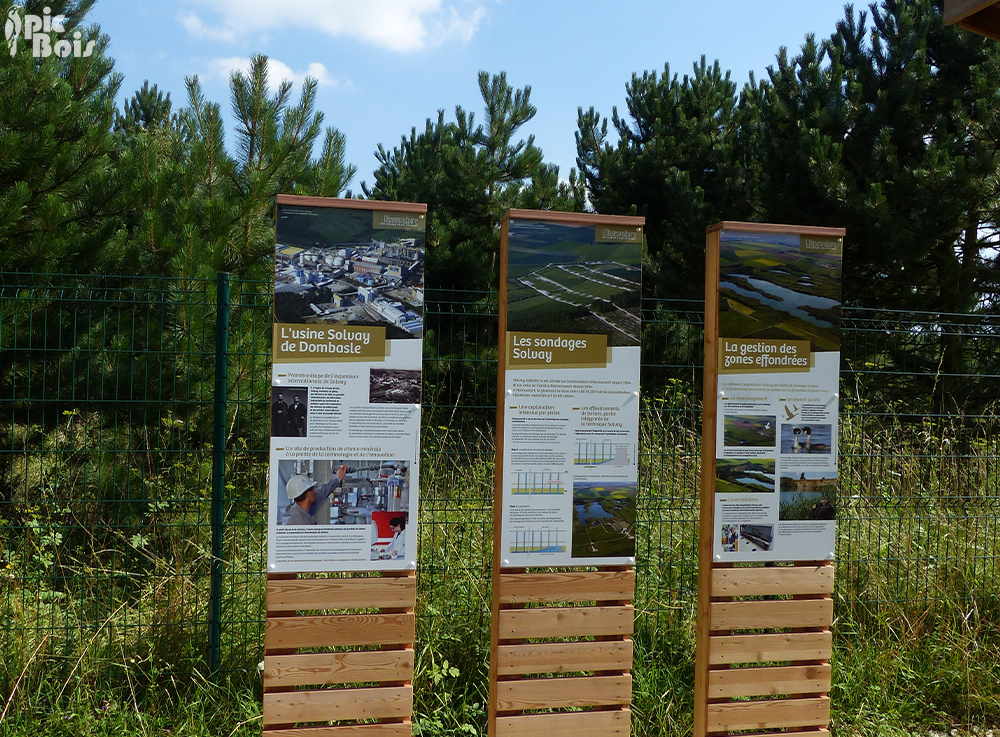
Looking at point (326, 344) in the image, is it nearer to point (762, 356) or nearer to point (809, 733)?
point (762, 356)

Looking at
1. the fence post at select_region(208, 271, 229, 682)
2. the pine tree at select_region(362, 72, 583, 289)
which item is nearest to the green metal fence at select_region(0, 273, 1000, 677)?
the fence post at select_region(208, 271, 229, 682)

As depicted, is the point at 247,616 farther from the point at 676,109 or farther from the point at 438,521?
the point at 676,109

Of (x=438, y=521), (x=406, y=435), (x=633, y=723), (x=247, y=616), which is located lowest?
(x=633, y=723)

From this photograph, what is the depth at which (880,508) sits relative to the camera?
470cm

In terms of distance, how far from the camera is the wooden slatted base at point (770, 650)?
343 cm

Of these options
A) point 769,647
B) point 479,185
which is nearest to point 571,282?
point 769,647

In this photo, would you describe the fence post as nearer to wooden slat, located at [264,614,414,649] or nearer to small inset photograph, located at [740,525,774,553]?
wooden slat, located at [264,614,414,649]

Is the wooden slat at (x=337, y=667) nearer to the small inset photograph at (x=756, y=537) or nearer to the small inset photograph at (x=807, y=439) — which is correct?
the small inset photograph at (x=756, y=537)

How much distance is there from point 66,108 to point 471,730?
508 cm

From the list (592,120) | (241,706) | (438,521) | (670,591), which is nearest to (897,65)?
(592,120)

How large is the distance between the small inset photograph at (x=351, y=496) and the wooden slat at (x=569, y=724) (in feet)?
2.86

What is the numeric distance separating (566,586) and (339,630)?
984 millimetres

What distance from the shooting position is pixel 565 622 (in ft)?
10.9

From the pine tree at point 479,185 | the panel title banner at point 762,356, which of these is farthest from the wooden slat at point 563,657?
the pine tree at point 479,185
